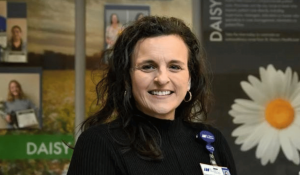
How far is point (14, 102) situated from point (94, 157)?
192cm

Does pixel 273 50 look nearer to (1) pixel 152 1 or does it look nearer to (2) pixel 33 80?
(1) pixel 152 1

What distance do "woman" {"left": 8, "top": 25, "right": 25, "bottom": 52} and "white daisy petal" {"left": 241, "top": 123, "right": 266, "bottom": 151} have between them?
5.27 feet

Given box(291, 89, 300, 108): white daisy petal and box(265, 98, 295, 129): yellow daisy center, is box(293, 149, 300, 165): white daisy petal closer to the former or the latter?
box(265, 98, 295, 129): yellow daisy center

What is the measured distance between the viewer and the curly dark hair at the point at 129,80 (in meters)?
1.82

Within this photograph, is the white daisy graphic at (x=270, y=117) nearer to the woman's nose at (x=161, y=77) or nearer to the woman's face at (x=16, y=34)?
the woman's face at (x=16, y=34)

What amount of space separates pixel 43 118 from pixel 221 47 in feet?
4.18

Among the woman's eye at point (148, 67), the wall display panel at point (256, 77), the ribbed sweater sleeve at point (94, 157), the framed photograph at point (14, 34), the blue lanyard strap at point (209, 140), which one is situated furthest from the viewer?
the wall display panel at point (256, 77)

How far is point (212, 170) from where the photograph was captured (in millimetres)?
1862

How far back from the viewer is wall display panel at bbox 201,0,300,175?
366 centimetres

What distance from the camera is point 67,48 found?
351cm

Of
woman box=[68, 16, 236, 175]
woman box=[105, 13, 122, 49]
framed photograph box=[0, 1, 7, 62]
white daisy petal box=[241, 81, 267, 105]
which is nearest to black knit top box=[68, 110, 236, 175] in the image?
woman box=[68, 16, 236, 175]

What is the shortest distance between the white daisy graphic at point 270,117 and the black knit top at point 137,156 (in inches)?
66.6

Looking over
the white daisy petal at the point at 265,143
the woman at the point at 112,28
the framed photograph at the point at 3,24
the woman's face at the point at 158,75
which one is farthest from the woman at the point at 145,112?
the white daisy petal at the point at 265,143

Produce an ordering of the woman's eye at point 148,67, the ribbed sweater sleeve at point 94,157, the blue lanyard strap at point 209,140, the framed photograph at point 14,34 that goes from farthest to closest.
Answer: the framed photograph at point 14,34 < the blue lanyard strap at point 209,140 < the woman's eye at point 148,67 < the ribbed sweater sleeve at point 94,157
